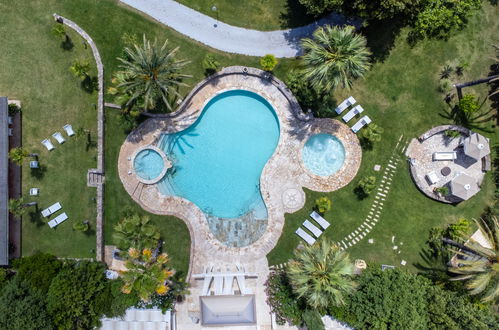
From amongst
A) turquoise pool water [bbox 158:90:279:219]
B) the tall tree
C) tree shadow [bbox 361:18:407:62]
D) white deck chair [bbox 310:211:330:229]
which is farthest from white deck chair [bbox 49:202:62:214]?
tree shadow [bbox 361:18:407:62]

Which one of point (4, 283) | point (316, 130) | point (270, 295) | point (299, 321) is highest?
point (316, 130)

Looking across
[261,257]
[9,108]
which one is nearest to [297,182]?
[261,257]

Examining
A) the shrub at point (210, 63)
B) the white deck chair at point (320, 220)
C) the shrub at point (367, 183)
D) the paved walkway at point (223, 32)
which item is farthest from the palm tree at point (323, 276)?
the paved walkway at point (223, 32)

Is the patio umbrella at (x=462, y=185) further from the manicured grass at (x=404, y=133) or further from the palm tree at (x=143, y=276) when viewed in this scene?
the palm tree at (x=143, y=276)

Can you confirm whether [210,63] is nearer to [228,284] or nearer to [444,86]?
[228,284]

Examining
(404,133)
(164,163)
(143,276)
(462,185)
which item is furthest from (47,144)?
(462,185)

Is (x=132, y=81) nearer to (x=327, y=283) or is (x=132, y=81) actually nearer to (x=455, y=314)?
(x=327, y=283)
